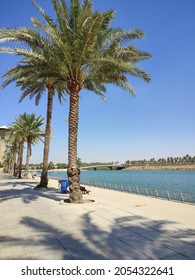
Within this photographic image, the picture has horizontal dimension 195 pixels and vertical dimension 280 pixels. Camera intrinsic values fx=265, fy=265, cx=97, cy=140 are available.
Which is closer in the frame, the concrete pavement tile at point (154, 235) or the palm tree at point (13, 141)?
the concrete pavement tile at point (154, 235)

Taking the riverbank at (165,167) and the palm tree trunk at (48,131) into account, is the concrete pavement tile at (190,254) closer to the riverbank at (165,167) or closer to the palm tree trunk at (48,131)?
the palm tree trunk at (48,131)

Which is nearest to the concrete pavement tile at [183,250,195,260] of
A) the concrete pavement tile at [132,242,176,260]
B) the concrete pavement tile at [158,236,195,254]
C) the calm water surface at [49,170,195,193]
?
the concrete pavement tile at [158,236,195,254]

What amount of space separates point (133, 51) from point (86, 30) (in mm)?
2932

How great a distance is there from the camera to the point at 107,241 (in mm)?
7227

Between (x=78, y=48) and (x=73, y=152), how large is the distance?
5.54m

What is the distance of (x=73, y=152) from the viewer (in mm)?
14758

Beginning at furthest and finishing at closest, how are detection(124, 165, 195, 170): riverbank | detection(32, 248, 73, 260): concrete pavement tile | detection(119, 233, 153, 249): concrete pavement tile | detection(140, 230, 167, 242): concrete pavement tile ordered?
detection(124, 165, 195, 170): riverbank < detection(140, 230, 167, 242): concrete pavement tile < detection(119, 233, 153, 249): concrete pavement tile < detection(32, 248, 73, 260): concrete pavement tile

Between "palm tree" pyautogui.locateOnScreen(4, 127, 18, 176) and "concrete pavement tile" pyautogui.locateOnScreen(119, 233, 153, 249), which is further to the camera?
"palm tree" pyautogui.locateOnScreen(4, 127, 18, 176)

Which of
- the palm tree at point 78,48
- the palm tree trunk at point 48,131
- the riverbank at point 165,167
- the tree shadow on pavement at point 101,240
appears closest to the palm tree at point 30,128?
the palm tree trunk at point 48,131

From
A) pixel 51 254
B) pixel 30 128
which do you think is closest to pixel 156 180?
pixel 30 128

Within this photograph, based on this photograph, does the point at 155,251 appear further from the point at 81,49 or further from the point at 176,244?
the point at 81,49

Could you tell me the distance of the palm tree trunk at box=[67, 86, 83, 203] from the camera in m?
14.4

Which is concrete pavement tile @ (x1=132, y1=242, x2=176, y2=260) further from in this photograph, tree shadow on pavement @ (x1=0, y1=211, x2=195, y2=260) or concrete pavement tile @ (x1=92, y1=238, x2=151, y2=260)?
concrete pavement tile @ (x1=92, y1=238, x2=151, y2=260)

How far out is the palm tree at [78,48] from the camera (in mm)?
13297
